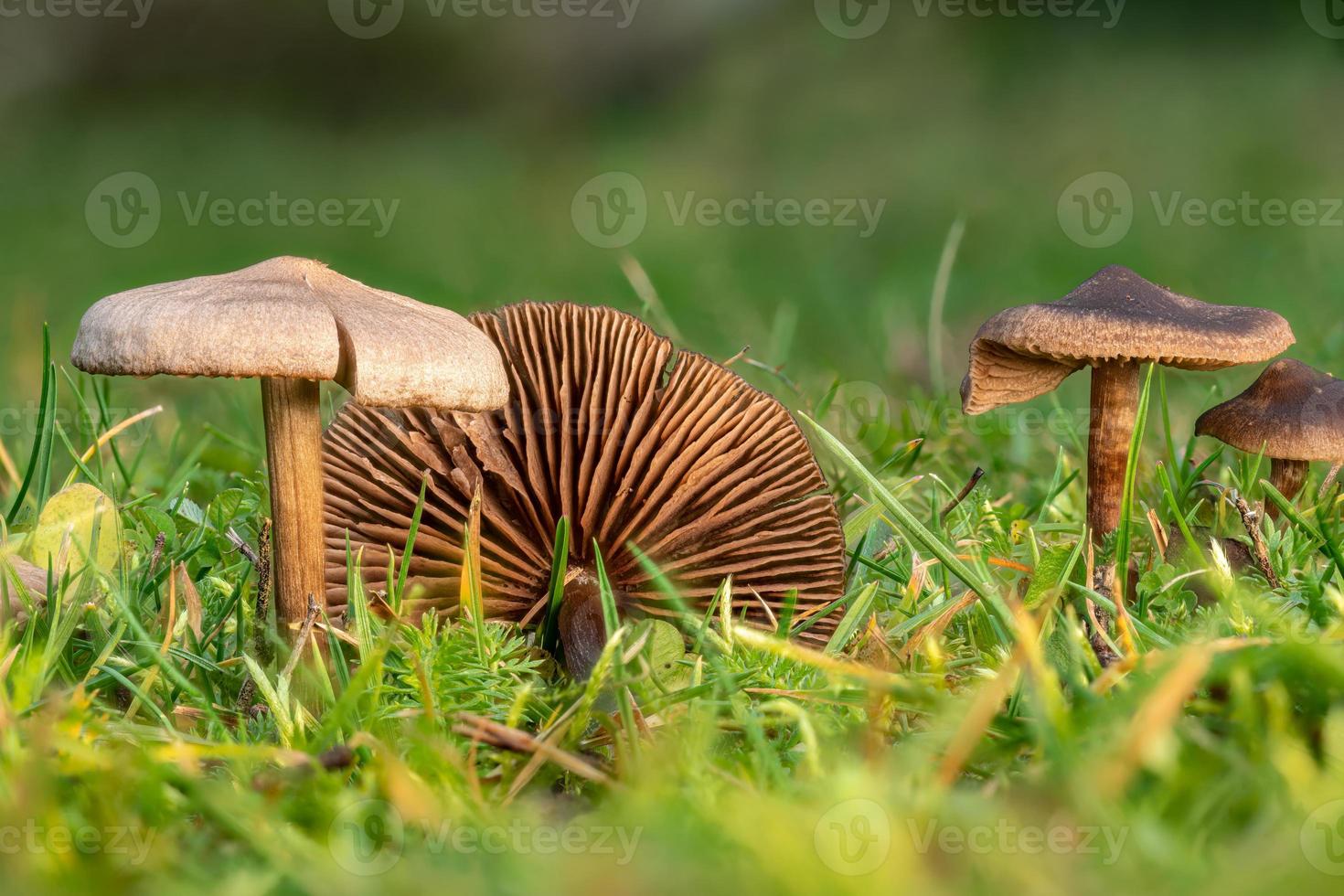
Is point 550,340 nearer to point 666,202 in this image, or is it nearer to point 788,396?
point 788,396

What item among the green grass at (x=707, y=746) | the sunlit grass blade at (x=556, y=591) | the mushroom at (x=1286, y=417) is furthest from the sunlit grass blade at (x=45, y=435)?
the mushroom at (x=1286, y=417)

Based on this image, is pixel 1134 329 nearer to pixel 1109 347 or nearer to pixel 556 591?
pixel 1109 347

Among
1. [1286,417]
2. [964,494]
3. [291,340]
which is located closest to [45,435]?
[291,340]

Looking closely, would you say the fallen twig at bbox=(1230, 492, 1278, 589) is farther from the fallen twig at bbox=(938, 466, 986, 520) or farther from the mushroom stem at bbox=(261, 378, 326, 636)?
the mushroom stem at bbox=(261, 378, 326, 636)

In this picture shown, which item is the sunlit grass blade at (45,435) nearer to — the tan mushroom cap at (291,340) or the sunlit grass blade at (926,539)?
the tan mushroom cap at (291,340)

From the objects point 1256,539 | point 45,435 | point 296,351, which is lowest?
point 1256,539

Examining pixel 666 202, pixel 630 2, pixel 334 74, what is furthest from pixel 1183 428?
pixel 334 74

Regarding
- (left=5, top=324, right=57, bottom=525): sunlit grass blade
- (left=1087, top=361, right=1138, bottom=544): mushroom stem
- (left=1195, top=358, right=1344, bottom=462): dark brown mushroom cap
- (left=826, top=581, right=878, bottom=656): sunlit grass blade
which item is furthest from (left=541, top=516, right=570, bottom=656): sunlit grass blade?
(left=1195, top=358, right=1344, bottom=462): dark brown mushroom cap
